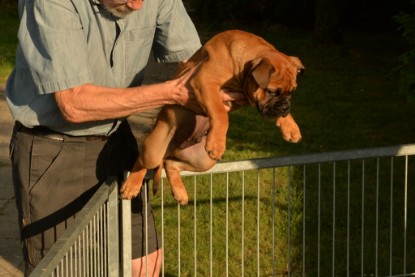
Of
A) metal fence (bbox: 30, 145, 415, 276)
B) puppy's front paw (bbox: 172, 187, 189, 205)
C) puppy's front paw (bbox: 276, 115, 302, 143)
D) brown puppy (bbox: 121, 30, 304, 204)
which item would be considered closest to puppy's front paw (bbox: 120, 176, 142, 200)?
brown puppy (bbox: 121, 30, 304, 204)

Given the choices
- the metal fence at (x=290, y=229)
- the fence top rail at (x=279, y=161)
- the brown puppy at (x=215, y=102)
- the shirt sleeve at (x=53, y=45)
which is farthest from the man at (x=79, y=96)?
the metal fence at (x=290, y=229)

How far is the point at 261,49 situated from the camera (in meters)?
4.55

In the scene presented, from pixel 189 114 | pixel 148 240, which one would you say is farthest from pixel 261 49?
pixel 148 240

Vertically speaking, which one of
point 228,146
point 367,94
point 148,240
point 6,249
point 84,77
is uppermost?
point 84,77

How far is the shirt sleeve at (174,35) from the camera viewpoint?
4.82 metres

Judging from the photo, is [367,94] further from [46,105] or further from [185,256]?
[46,105]

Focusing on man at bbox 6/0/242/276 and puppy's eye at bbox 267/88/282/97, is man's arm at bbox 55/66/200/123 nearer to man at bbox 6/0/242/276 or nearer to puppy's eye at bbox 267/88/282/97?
man at bbox 6/0/242/276

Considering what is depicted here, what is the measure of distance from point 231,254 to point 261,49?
10.4 ft

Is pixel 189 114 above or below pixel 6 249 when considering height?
above

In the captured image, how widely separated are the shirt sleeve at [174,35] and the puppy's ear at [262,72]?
2.26ft

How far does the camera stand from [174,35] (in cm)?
490

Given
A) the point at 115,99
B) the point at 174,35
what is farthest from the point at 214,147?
the point at 174,35

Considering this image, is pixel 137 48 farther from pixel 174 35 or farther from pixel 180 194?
pixel 180 194

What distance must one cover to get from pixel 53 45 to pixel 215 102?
0.73 metres
